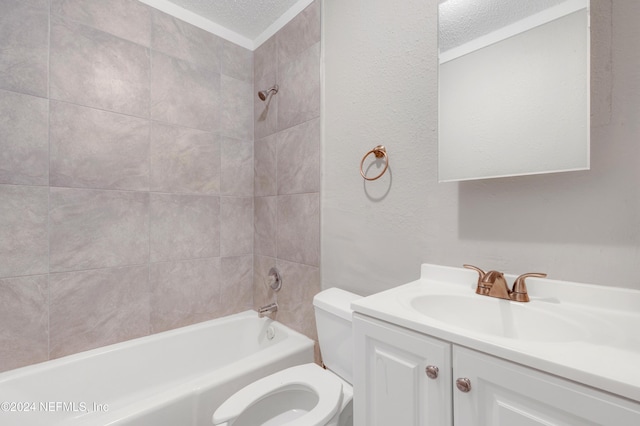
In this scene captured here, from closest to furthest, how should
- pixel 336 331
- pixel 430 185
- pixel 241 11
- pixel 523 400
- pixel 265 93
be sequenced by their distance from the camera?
pixel 523 400
pixel 430 185
pixel 336 331
pixel 241 11
pixel 265 93

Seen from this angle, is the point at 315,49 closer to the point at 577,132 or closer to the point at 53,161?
the point at 577,132

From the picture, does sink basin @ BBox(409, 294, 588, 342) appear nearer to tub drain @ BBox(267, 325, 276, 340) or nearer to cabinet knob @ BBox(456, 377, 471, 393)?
cabinet knob @ BBox(456, 377, 471, 393)

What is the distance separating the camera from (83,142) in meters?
1.46

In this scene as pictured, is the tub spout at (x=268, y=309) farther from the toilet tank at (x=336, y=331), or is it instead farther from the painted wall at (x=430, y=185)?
the toilet tank at (x=336, y=331)

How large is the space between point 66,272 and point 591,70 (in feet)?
7.46

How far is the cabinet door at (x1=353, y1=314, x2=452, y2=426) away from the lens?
0.63m

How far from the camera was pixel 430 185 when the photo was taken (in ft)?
3.62

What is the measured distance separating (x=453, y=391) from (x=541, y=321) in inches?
14.4

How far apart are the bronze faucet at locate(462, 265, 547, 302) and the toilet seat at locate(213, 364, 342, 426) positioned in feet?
2.19

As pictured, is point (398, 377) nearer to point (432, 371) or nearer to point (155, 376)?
point (432, 371)

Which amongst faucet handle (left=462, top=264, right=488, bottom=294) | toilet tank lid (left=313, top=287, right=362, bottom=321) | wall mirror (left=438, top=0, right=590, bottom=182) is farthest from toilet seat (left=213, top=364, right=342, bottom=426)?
wall mirror (left=438, top=0, right=590, bottom=182)

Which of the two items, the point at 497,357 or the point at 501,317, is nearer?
the point at 497,357

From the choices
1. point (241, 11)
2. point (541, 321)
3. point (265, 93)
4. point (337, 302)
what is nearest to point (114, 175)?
point (265, 93)

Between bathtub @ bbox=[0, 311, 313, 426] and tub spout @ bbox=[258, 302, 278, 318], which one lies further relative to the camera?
tub spout @ bbox=[258, 302, 278, 318]
